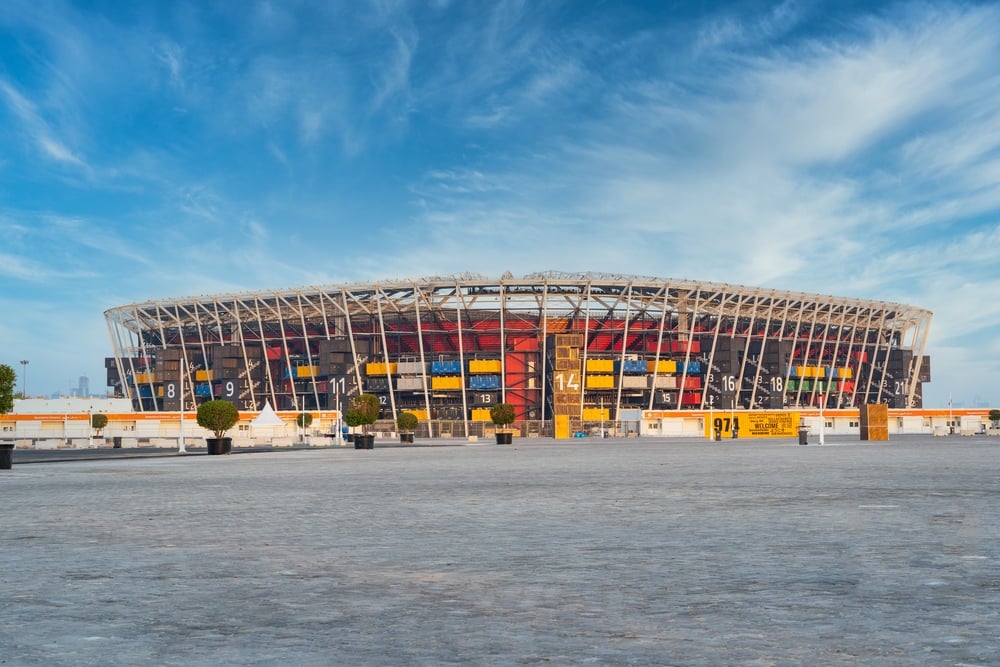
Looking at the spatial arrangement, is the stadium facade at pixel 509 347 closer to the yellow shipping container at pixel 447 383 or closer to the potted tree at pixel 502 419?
the yellow shipping container at pixel 447 383

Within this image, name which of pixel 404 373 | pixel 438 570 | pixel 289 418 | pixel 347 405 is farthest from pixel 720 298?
pixel 438 570

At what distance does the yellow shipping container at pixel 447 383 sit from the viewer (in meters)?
121

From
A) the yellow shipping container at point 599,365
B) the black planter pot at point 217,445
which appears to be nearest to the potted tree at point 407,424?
the black planter pot at point 217,445

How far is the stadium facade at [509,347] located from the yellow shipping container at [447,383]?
0.14 metres

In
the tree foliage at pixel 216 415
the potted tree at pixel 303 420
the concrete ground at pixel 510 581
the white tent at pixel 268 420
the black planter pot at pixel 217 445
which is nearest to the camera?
the concrete ground at pixel 510 581

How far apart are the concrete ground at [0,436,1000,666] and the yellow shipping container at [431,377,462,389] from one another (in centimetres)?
10249

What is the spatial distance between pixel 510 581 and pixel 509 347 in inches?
4538

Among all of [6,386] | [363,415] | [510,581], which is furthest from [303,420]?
[510,581]

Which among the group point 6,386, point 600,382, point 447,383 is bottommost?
point 6,386

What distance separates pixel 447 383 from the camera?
122m

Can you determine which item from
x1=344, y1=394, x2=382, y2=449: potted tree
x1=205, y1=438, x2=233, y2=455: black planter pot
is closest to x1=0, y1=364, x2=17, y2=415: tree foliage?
x1=205, y1=438, x2=233, y2=455: black planter pot

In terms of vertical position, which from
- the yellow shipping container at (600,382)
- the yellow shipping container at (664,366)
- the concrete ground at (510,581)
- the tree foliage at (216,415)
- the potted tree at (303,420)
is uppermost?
the yellow shipping container at (664,366)

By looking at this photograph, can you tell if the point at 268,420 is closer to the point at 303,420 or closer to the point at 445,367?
the point at 303,420

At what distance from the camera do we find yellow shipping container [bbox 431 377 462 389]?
121m
